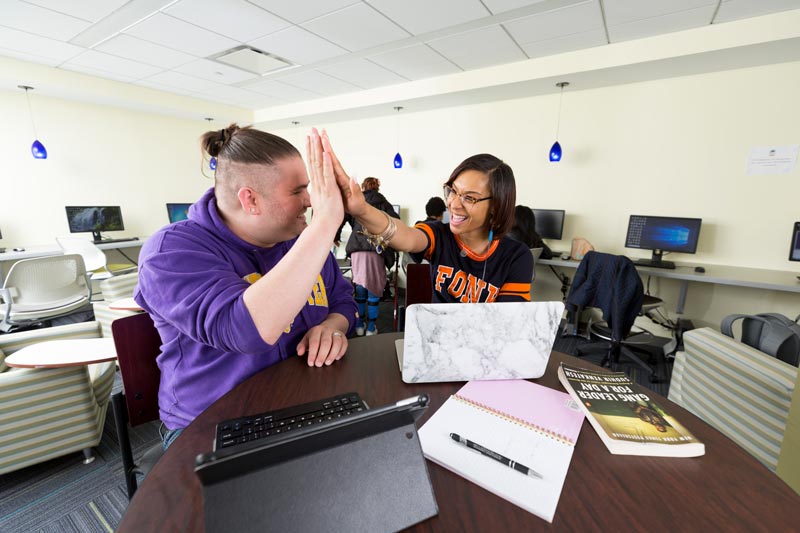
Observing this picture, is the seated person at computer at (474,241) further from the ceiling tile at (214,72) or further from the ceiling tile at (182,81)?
the ceiling tile at (182,81)

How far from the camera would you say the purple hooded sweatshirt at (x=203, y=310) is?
0.78m

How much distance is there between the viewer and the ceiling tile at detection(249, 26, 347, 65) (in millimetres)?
3195

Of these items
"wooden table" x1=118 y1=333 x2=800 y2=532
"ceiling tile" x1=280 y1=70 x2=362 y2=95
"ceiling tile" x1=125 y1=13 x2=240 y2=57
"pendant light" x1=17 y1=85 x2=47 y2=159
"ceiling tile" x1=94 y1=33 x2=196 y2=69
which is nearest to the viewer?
"wooden table" x1=118 y1=333 x2=800 y2=532

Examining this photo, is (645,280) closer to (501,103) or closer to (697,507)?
(501,103)

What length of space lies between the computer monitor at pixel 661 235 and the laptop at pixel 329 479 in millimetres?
3797

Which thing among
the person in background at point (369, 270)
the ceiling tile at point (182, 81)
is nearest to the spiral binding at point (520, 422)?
the person in background at point (369, 270)

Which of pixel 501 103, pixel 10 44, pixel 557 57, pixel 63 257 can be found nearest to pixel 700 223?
pixel 557 57

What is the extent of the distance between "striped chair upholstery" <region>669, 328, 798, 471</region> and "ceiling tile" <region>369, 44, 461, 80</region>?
3.26 m

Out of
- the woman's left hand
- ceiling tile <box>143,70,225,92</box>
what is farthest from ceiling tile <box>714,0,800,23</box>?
ceiling tile <box>143,70,225,92</box>

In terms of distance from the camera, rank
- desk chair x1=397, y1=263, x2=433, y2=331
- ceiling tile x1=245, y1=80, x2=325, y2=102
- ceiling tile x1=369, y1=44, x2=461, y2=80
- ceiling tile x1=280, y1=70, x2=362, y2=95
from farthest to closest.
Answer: ceiling tile x1=245, y1=80, x2=325, y2=102, ceiling tile x1=280, y1=70, x2=362, y2=95, ceiling tile x1=369, y1=44, x2=461, y2=80, desk chair x1=397, y1=263, x2=433, y2=331

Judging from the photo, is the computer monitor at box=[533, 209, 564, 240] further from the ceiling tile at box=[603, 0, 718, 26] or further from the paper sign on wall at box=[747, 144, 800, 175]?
the ceiling tile at box=[603, 0, 718, 26]

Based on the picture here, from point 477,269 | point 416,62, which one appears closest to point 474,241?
point 477,269

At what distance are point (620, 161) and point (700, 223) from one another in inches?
38.7

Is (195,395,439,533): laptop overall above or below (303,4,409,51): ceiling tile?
below
